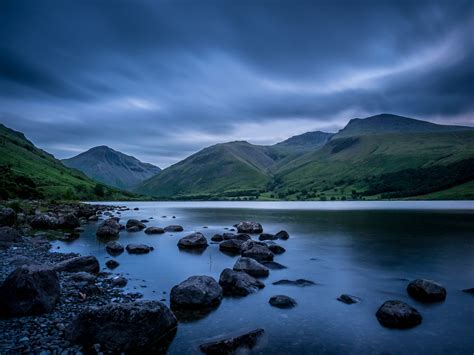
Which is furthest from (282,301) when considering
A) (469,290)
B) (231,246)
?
(231,246)

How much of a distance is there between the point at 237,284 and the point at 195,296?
→ 4.02 metres

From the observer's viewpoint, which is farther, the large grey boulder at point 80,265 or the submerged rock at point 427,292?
the large grey boulder at point 80,265

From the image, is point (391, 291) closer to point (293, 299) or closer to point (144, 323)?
point (293, 299)

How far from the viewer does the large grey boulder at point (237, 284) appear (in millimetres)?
22766

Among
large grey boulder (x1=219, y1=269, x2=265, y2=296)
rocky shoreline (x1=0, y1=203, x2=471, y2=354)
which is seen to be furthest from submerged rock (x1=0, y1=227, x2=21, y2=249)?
large grey boulder (x1=219, y1=269, x2=265, y2=296)

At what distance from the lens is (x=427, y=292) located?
22.0 metres

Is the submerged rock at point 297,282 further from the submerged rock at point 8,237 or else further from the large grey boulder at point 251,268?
the submerged rock at point 8,237

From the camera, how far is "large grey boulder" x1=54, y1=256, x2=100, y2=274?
1027 inches

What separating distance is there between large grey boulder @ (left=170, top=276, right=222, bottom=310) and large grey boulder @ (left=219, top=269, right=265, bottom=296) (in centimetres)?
201

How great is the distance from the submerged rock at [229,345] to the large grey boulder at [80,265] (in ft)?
52.9

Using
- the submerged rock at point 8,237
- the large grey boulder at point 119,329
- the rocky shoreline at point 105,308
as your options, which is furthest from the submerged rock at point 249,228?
the large grey boulder at point 119,329

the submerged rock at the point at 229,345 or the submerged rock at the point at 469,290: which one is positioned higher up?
the submerged rock at the point at 469,290

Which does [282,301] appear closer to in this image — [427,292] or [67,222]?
[427,292]

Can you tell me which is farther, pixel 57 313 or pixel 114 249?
pixel 114 249
